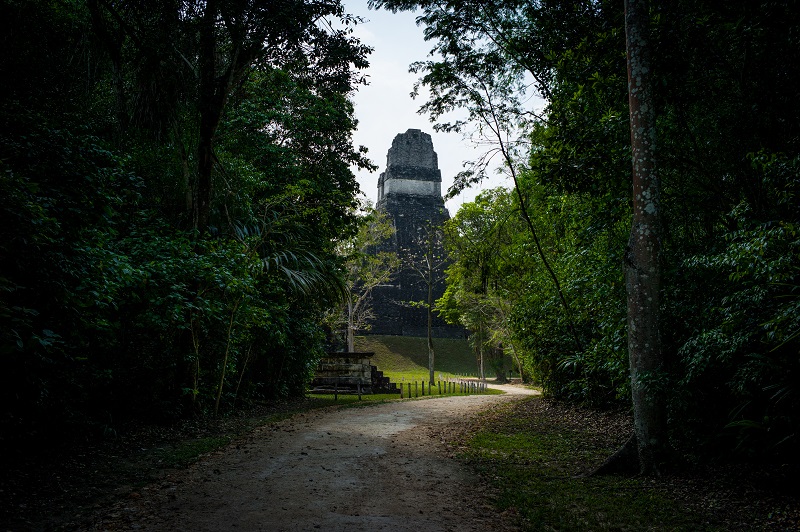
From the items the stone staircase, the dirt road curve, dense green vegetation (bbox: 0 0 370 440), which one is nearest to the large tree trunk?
the dirt road curve

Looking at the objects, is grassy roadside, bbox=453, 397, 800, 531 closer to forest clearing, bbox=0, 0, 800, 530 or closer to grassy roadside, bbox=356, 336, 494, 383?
forest clearing, bbox=0, 0, 800, 530

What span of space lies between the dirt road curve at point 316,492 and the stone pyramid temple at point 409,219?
114 ft

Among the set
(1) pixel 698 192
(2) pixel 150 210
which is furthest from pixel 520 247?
(2) pixel 150 210

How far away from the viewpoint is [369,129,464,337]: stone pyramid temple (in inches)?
1681

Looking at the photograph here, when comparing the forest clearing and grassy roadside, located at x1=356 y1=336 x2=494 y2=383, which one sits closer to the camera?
the forest clearing

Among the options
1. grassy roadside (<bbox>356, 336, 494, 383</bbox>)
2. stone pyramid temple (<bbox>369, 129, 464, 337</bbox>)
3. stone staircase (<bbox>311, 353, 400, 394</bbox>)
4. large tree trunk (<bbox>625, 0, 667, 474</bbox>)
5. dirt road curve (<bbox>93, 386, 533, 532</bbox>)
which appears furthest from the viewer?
stone pyramid temple (<bbox>369, 129, 464, 337</bbox>)

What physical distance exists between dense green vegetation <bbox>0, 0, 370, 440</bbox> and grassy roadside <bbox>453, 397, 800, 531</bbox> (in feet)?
13.3

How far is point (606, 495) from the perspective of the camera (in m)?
4.32

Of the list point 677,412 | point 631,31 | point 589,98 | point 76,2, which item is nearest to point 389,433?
point 677,412

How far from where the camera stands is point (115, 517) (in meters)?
3.70

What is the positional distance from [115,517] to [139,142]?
23.3 ft

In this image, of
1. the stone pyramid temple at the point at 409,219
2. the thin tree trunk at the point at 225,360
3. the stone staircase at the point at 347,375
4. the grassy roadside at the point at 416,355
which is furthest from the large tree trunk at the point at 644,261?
the stone pyramid temple at the point at 409,219

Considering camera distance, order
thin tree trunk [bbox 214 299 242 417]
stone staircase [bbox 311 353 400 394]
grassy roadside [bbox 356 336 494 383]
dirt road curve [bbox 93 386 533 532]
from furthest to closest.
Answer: grassy roadside [bbox 356 336 494 383]
stone staircase [bbox 311 353 400 394]
thin tree trunk [bbox 214 299 242 417]
dirt road curve [bbox 93 386 533 532]

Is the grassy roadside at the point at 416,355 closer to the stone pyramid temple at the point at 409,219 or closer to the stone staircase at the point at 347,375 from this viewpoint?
the stone pyramid temple at the point at 409,219
